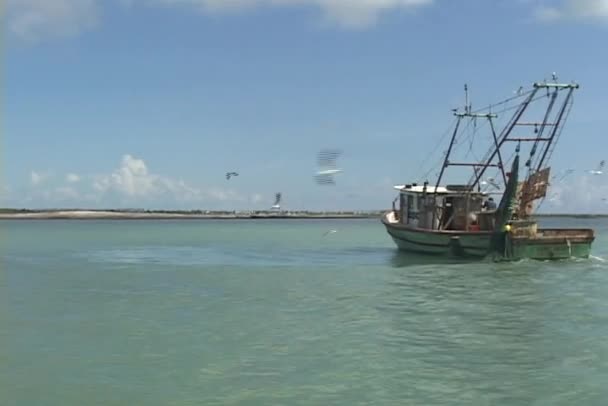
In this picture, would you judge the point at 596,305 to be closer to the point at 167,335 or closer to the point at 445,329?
the point at 445,329

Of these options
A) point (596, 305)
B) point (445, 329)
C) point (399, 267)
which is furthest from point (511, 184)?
point (445, 329)

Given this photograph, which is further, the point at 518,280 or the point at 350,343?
the point at 518,280

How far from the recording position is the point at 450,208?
3697cm

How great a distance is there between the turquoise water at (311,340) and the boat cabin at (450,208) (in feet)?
22.1

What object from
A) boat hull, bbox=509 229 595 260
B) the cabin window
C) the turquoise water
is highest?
the cabin window

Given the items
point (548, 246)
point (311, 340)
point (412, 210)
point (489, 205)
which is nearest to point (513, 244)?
point (548, 246)

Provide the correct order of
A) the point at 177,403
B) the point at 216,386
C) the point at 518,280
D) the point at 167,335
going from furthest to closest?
the point at 518,280
the point at 167,335
the point at 216,386
the point at 177,403

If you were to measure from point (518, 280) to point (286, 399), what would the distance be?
17226 millimetres

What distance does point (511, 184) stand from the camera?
106 feet

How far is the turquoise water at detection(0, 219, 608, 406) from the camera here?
11586 millimetres

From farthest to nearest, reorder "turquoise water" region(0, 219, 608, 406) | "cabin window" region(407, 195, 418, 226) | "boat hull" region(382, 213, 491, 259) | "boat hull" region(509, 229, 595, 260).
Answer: "cabin window" region(407, 195, 418, 226) < "boat hull" region(382, 213, 491, 259) < "boat hull" region(509, 229, 595, 260) < "turquoise water" region(0, 219, 608, 406)

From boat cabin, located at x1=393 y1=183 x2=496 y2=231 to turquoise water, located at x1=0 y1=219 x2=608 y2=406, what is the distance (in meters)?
6.75

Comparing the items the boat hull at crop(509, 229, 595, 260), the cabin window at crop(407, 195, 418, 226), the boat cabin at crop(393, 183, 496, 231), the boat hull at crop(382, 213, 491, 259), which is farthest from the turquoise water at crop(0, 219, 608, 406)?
the cabin window at crop(407, 195, 418, 226)

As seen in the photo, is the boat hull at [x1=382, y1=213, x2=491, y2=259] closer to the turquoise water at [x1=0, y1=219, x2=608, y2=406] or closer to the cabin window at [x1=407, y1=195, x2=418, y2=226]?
the cabin window at [x1=407, y1=195, x2=418, y2=226]
